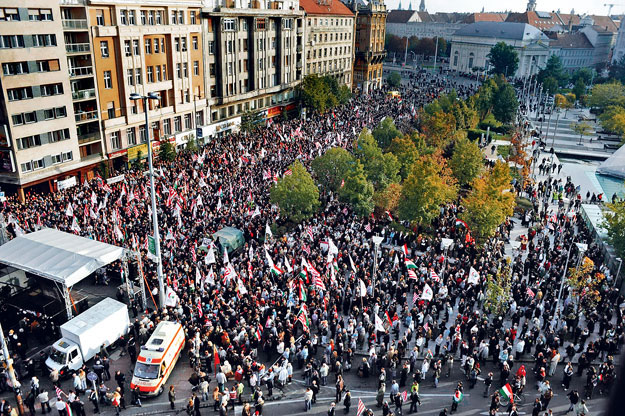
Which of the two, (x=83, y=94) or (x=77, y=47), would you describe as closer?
(x=77, y=47)

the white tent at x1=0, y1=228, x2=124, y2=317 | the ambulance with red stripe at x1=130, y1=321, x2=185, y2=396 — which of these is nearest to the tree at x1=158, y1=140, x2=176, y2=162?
the white tent at x1=0, y1=228, x2=124, y2=317

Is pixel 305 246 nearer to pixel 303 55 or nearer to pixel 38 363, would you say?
pixel 38 363

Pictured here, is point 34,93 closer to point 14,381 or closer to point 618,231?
point 14,381

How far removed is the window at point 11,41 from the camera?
3866 centimetres

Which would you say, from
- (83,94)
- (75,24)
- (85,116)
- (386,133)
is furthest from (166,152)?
(386,133)

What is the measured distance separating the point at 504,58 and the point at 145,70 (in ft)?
311

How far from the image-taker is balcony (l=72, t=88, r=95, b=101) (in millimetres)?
45312

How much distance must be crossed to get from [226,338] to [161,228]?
42.9ft

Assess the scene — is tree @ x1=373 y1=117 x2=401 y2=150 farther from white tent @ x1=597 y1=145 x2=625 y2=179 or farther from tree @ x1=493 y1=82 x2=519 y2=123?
tree @ x1=493 y1=82 x2=519 y2=123

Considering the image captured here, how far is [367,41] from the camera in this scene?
100 metres

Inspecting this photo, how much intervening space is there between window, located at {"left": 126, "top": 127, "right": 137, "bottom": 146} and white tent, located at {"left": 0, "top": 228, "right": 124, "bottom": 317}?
82.9 feet

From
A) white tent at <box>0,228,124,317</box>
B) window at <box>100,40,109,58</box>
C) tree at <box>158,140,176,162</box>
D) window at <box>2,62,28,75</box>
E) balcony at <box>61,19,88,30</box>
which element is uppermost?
balcony at <box>61,19,88,30</box>

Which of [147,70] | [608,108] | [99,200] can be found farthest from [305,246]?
[608,108]

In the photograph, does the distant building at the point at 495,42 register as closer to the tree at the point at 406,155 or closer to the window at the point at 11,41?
the tree at the point at 406,155
